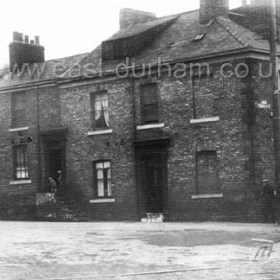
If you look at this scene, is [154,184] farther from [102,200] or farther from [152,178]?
[102,200]

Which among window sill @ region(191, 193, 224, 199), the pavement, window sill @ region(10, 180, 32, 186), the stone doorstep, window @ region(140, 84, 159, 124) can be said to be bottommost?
the pavement

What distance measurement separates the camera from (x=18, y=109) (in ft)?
109

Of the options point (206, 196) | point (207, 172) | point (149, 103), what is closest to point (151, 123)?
point (149, 103)

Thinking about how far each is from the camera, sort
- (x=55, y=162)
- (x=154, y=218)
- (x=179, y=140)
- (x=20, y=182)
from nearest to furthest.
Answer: (x=179, y=140), (x=154, y=218), (x=55, y=162), (x=20, y=182)

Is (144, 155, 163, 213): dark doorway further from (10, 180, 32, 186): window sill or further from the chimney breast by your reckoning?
the chimney breast

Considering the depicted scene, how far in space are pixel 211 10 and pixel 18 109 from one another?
36.3 feet

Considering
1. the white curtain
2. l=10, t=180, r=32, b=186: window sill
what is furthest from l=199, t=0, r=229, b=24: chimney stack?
l=10, t=180, r=32, b=186: window sill

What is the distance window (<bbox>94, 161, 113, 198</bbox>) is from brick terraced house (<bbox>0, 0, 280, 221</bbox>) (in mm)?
48

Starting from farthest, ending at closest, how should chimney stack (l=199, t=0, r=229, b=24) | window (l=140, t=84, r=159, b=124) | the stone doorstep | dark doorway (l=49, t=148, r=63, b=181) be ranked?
dark doorway (l=49, t=148, r=63, b=181)
chimney stack (l=199, t=0, r=229, b=24)
window (l=140, t=84, r=159, b=124)
the stone doorstep

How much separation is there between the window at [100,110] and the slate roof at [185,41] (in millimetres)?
1222

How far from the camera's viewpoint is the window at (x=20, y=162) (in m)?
32.8

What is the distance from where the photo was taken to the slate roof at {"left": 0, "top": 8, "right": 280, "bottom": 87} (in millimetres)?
26188

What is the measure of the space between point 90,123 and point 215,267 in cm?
1812

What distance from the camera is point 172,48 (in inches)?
1117
